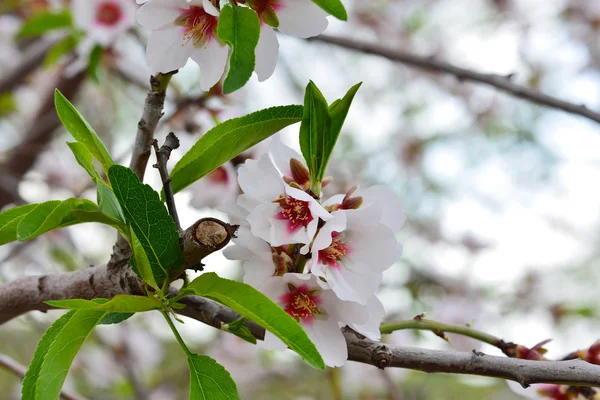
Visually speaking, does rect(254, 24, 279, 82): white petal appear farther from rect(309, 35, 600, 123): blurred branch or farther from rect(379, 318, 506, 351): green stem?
rect(309, 35, 600, 123): blurred branch

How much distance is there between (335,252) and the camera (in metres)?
0.64

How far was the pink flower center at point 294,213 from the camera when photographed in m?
0.63

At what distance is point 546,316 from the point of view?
8.98ft

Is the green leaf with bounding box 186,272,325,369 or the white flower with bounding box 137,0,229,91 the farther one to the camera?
the white flower with bounding box 137,0,229,91

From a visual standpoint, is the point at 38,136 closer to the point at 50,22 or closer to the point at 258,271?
the point at 50,22

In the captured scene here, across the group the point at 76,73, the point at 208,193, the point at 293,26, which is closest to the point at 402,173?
the point at 76,73

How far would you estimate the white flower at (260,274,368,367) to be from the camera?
24.7 inches

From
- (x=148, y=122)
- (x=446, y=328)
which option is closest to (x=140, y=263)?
(x=148, y=122)

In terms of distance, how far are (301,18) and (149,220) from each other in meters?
0.27

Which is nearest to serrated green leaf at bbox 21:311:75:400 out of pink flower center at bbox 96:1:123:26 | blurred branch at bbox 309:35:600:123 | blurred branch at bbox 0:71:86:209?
blurred branch at bbox 309:35:600:123

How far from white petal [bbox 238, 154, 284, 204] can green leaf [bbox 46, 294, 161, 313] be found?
0.17 metres

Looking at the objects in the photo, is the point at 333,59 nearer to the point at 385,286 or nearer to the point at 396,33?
the point at 396,33

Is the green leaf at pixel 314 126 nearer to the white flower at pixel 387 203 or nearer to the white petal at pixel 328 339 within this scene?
the white flower at pixel 387 203

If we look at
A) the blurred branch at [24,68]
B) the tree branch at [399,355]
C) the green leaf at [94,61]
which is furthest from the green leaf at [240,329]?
the blurred branch at [24,68]
